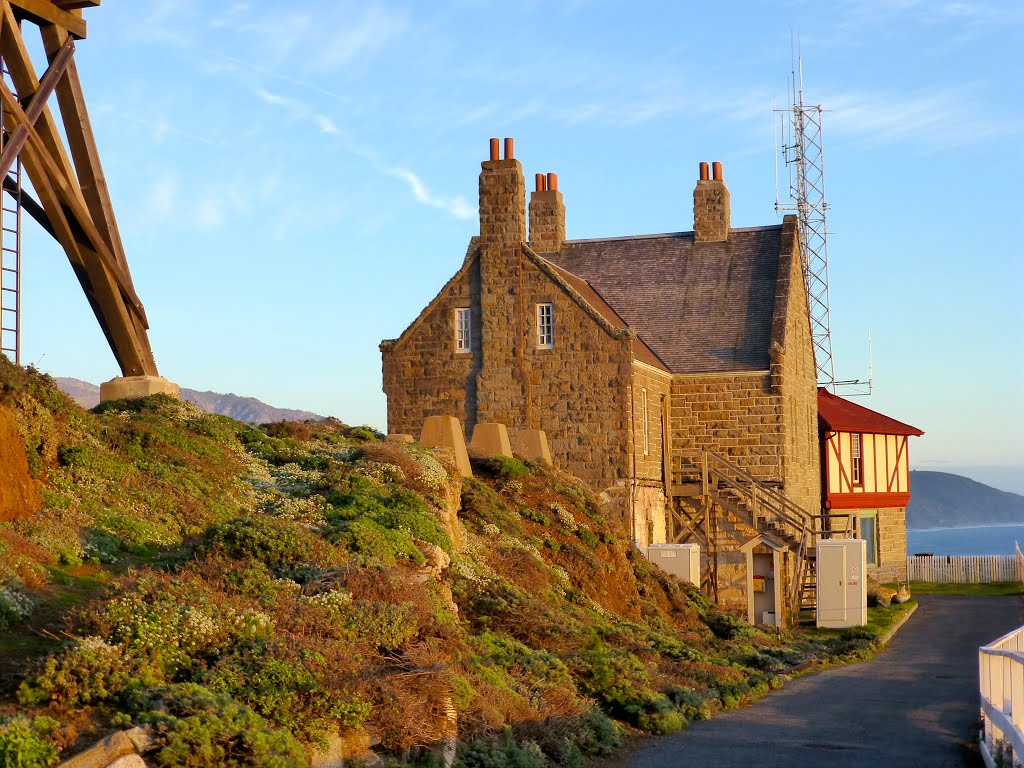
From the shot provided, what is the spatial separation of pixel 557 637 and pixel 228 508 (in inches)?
193

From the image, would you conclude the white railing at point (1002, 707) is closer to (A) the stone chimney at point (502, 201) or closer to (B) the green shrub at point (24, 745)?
(B) the green shrub at point (24, 745)

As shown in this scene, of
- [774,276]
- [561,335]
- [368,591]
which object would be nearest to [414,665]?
A: [368,591]

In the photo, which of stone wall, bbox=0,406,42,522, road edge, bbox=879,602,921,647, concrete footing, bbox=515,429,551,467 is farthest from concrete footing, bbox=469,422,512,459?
stone wall, bbox=0,406,42,522

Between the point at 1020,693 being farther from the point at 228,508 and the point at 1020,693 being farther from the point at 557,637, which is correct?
the point at 228,508

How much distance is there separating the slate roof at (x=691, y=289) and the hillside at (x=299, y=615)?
43.6 ft

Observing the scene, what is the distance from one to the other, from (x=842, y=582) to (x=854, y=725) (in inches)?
579

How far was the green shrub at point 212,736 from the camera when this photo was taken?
34.4ft

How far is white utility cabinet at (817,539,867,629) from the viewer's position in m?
31.3

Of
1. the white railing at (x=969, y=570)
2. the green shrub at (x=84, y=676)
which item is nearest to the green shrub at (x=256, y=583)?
the green shrub at (x=84, y=676)

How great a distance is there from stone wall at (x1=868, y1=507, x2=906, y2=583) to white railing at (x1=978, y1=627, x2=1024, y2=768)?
101 ft

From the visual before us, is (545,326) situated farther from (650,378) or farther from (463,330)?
(650,378)

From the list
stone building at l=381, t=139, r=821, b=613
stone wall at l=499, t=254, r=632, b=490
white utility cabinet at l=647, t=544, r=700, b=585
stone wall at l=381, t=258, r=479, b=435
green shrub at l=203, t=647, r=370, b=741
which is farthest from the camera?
stone wall at l=381, t=258, r=479, b=435

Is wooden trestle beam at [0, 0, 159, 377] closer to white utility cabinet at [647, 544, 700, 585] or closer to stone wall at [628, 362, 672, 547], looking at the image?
white utility cabinet at [647, 544, 700, 585]

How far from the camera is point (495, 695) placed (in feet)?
47.7
